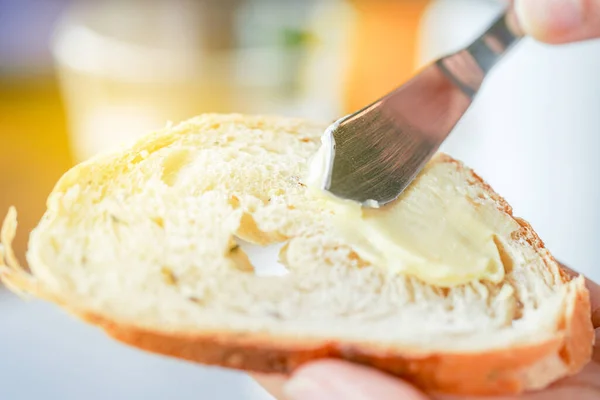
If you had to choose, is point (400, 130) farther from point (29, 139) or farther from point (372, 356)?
point (29, 139)

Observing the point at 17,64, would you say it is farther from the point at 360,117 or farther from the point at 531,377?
the point at 531,377

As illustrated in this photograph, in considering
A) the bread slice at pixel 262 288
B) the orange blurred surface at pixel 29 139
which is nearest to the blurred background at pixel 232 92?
the orange blurred surface at pixel 29 139

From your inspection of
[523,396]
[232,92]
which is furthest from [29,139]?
[523,396]

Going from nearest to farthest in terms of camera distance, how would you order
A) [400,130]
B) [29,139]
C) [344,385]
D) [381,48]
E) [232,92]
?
[344,385]
[400,130]
[29,139]
[232,92]
[381,48]

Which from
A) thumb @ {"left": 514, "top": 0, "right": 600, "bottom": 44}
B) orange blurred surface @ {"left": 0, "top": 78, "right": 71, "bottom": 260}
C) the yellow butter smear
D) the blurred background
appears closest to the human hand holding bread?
thumb @ {"left": 514, "top": 0, "right": 600, "bottom": 44}

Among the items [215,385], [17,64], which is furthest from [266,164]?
[17,64]
